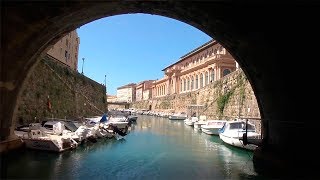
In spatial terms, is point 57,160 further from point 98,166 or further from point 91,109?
point 91,109

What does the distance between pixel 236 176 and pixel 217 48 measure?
55202 millimetres

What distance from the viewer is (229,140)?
2041cm

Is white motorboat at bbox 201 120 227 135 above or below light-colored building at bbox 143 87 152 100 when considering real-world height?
below

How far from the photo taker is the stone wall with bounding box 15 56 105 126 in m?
20.0

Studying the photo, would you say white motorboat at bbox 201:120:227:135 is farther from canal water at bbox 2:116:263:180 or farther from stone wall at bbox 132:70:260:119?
canal water at bbox 2:116:263:180

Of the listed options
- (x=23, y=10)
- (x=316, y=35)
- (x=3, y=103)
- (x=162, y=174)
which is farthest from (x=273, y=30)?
(x=3, y=103)

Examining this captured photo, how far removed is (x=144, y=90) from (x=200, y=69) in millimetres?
72224

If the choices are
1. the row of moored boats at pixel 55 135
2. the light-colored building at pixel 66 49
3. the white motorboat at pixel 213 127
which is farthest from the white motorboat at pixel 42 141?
the light-colored building at pixel 66 49

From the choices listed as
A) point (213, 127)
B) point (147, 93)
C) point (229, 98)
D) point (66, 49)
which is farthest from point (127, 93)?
point (213, 127)

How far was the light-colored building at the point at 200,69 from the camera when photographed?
5747cm

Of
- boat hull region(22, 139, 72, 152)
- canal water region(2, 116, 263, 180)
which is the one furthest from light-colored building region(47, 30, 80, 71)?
canal water region(2, 116, 263, 180)

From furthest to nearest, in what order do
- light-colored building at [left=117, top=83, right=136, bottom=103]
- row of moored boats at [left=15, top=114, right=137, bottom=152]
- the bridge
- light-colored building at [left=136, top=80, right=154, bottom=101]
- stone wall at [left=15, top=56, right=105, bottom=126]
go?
light-colored building at [left=117, top=83, right=136, bottom=103] < light-colored building at [left=136, top=80, right=154, bottom=101] < stone wall at [left=15, top=56, right=105, bottom=126] < row of moored boats at [left=15, top=114, right=137, bottom=152] < the bridge

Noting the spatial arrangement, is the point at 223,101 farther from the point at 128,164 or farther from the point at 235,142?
the point at 128,164

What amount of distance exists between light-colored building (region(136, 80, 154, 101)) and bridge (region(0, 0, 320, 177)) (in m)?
114
